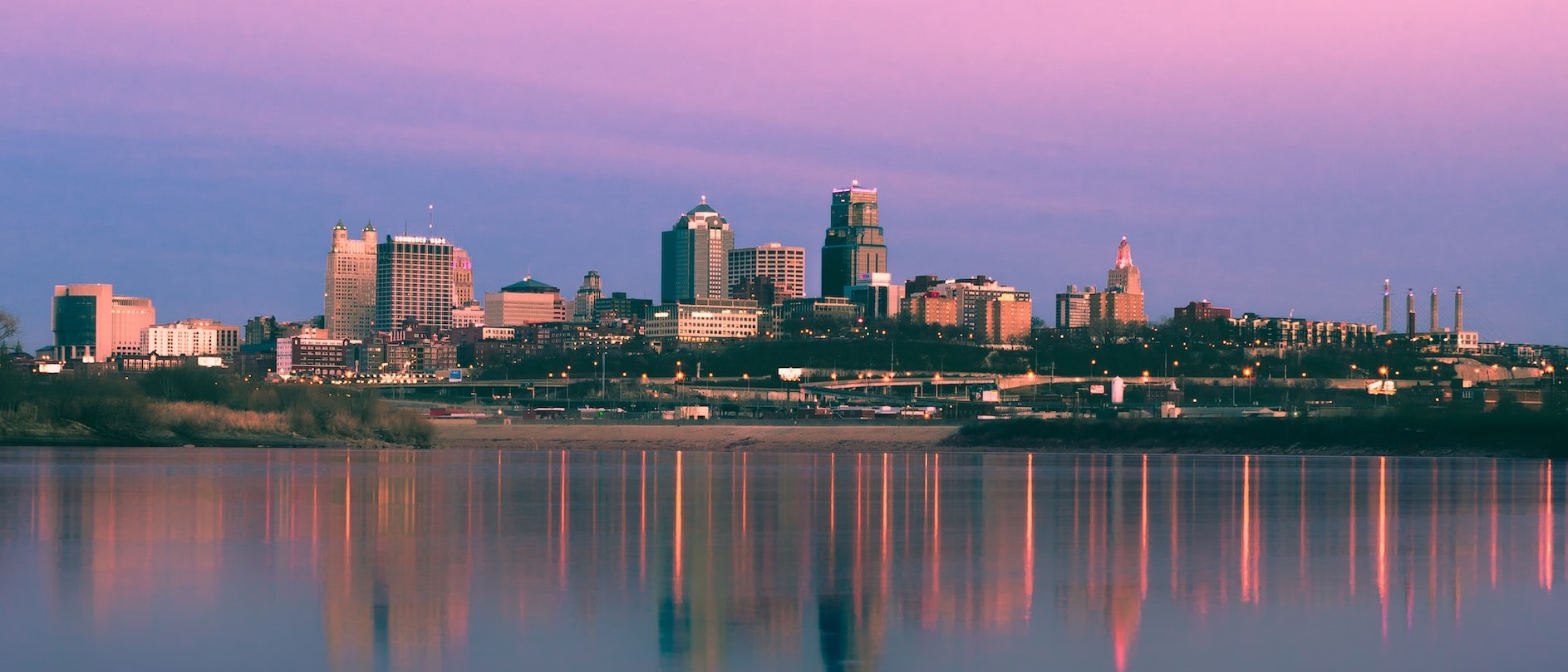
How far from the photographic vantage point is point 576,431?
136375 millimetres

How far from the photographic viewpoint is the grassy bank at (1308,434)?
103m

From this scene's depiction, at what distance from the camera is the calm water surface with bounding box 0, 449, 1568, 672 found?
18609mm

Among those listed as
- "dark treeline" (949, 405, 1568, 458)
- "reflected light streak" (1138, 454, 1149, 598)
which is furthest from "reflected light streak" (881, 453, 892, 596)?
"dark treeline" (949, 405, 1568, 458)

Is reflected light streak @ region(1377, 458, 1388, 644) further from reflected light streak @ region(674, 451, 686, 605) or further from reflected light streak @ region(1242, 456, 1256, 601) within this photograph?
reflected light streak @ region(674, 451, 686, 605)

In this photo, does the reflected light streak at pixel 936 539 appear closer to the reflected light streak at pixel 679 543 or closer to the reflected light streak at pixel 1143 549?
the reflected light streak at pixel 1143 549

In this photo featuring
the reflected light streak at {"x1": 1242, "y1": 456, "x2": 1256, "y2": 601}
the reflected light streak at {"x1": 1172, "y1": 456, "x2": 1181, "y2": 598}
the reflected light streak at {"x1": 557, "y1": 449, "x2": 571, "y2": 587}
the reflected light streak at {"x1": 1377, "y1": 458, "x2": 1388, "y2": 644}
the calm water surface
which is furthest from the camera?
the reflected light streak at {"x1": 1172, "y1": 456, "x2": 1181, "y2": 598}

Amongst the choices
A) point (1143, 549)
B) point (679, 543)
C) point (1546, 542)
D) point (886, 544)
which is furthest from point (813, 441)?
point (1143, 549)

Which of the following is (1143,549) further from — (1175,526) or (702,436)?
(702,436)

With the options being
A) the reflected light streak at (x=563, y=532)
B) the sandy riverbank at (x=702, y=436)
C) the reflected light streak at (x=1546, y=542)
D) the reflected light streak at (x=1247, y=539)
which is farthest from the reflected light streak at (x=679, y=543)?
the sandy riverbank at (x=702, y=436)

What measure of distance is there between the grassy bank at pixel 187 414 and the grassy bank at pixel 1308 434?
144ft

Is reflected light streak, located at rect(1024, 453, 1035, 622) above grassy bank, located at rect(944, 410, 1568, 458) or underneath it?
above

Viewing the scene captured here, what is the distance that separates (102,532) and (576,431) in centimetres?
10382

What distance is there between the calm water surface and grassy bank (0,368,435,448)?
56244 mm

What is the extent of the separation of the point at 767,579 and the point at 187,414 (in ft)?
309
